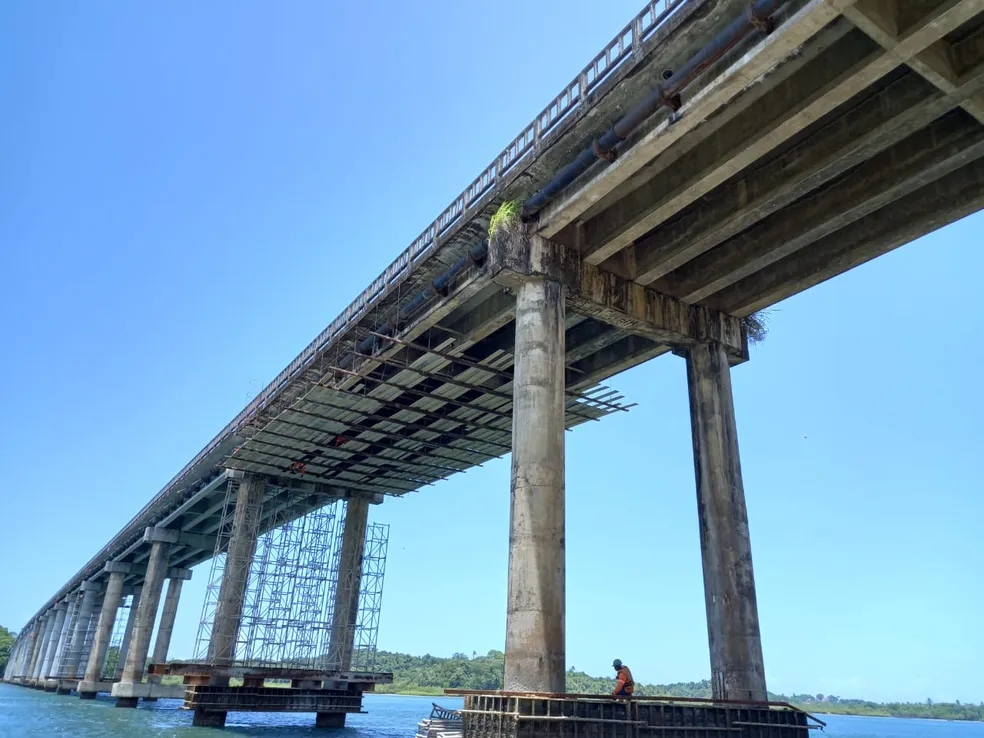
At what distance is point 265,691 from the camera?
37250mm

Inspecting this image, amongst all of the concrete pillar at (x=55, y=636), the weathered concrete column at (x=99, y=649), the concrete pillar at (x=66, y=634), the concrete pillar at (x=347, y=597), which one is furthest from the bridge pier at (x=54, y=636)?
the concrete pillar at (x=347, y=597)

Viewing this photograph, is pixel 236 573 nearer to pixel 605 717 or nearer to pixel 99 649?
pixel 605 717

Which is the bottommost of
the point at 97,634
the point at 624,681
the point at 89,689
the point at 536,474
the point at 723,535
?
the point at 89,689

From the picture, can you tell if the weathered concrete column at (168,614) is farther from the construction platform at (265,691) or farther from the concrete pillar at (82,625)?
the construction platform at (265,691)

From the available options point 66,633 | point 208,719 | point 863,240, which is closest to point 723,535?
point 863,240

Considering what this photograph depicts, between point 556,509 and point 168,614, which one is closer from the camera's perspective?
point 556,509

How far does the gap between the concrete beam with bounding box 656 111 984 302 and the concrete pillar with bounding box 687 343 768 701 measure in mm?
2564

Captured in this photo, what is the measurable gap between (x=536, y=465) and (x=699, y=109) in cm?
883

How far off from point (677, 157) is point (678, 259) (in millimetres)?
3764

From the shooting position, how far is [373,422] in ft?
122

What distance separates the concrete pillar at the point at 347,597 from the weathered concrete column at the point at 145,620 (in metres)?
21.8

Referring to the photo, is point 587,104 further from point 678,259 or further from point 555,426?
point 555,426

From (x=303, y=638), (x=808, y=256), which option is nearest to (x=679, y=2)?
(x=808, y=256)

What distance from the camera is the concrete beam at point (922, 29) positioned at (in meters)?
12.2
